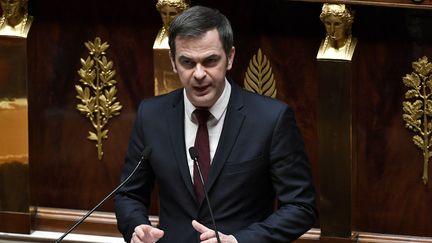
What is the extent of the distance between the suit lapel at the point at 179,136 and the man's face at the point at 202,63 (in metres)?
0.08

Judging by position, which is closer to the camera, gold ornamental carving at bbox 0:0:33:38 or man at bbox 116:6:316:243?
man at bbox 116:6:316:243

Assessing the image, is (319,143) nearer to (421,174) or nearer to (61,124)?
(421,174)

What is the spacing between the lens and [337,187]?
260 centimetres

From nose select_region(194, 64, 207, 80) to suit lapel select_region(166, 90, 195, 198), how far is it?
0.12 m

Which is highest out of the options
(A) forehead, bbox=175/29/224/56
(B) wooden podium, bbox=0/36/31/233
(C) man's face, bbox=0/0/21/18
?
(A) forehead, bbox=175/29/224/56

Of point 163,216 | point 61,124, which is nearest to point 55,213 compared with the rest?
point 61,124

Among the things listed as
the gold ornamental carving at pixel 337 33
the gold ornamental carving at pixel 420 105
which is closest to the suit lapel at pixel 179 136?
the gold ornamental carving at pixel 337 33

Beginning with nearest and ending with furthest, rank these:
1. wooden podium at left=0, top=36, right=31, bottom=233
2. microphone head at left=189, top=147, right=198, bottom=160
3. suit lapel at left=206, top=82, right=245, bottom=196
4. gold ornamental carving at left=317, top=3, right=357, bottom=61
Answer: microphone head at left=189, top=147, right=198, bottom=160, suit lapel at left=206, top=82, right=245, bottom=196, gold ornamental carving at left=317, top=3, right=357, bottom=61, wooden podium at left=0, top=36, right=31, bottom=233

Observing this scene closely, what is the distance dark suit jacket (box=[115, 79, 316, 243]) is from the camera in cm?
207

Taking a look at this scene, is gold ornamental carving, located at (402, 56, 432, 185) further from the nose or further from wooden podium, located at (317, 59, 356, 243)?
the nose

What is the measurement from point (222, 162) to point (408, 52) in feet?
1.96

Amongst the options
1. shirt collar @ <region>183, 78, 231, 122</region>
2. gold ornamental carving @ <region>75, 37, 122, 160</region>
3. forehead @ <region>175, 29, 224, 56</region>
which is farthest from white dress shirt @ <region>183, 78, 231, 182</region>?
gold ornamental carving @ <region>75, 37, 122, 160</region>

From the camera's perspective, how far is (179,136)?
212cm

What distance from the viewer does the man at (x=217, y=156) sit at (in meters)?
2.04
